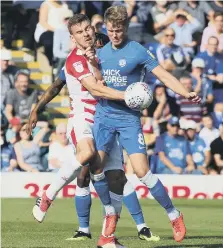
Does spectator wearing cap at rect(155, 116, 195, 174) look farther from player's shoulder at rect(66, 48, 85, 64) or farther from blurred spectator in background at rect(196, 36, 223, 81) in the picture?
player's shoulder at rect(66, 48, 85, 64)

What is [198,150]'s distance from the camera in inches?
749

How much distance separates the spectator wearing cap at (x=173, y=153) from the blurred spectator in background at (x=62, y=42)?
3.72 m

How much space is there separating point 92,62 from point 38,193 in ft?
25.9

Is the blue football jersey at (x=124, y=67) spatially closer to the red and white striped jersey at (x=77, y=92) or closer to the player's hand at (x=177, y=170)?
the red and white striped jersey at (x=77, y=92)

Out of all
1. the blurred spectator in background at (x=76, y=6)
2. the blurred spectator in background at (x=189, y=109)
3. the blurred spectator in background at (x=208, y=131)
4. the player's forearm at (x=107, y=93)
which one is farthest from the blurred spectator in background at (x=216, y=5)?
the player's forearm at (x=107, y=93)

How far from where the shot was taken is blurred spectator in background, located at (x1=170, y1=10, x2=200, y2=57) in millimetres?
21438

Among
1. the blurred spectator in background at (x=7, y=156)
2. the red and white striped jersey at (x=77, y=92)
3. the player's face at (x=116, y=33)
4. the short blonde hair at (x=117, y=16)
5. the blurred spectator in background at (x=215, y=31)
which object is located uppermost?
the short blonde hair at (x=117, y=16)

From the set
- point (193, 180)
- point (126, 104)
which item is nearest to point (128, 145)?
point (126, 104)

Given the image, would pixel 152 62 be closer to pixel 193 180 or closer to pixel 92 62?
pixel 92 62

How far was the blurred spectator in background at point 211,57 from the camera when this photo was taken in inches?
822

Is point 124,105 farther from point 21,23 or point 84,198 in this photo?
point 21,23

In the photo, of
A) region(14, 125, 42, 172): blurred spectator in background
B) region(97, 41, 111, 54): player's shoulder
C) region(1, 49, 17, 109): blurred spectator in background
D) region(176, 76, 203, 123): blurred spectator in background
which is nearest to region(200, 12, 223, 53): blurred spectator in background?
region(176, 76, 203, 123): blurred spectator in background

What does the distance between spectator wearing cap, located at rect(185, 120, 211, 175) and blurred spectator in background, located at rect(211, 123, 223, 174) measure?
0.37 ft

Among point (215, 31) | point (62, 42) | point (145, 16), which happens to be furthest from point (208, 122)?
point (62, 42)
